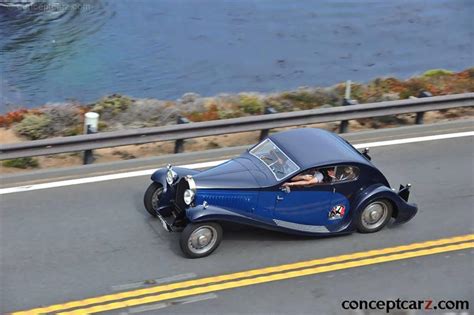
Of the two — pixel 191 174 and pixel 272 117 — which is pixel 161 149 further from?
pixel 191 174

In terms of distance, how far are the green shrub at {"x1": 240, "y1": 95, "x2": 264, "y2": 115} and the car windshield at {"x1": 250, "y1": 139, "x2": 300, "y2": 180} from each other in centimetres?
483

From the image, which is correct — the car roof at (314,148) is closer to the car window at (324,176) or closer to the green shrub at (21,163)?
the car window at (324,176)

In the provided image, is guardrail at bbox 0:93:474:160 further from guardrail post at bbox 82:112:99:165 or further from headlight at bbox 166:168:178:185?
headlight at bbox 166:168:178:185

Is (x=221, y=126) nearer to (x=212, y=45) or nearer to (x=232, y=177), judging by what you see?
(x=232, y=177)

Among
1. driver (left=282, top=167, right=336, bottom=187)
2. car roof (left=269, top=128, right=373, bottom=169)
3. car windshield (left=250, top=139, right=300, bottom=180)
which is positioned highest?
car roof (left=269, top=128, right=373, bottom=169)

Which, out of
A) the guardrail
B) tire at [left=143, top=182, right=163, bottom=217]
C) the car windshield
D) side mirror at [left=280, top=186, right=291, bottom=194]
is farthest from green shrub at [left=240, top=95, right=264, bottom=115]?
side mirror at [left=280, top=186, right=291, bottom=194]

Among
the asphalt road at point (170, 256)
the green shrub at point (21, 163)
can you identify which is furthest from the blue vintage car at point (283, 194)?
the green shrub at point (21, 163)

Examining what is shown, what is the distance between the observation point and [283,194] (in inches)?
386

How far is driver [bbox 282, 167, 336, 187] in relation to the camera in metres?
9.82

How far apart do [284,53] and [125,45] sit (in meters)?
6.10

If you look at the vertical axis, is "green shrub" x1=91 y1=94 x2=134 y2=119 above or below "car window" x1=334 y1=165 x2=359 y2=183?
above

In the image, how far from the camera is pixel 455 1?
→ 117ft

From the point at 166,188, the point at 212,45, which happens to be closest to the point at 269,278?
the point at 166,188

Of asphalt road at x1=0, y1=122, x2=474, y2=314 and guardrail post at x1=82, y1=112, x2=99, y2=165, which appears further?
guardrail post at x1=82, y1=112, x2=99, y2=165
